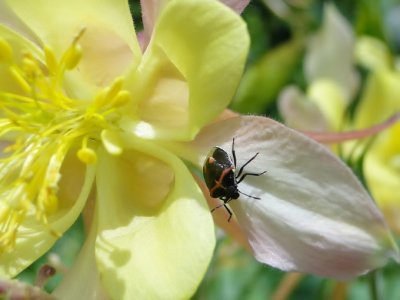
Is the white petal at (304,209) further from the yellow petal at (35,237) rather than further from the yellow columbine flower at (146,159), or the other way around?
the yellow petal at (35,237)

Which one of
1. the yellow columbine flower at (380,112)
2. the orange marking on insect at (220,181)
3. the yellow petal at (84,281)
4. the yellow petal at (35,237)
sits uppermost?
the orange marking on insect at (220,181)

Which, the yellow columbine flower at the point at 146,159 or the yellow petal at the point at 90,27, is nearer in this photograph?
the yellow columbine flower at the point at 146,159

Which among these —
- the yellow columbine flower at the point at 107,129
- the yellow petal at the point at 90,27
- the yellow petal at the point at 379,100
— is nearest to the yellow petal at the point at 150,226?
the yellow columbine flower at the point at 107,129

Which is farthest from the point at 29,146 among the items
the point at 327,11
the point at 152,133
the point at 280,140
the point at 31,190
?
the point at 327,11

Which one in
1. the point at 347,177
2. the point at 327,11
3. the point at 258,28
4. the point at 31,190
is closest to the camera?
the point at 347,177

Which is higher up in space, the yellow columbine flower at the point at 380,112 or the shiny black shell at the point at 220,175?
the shiny black shell at the point at 220,175

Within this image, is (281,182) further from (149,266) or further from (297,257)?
(149,266)

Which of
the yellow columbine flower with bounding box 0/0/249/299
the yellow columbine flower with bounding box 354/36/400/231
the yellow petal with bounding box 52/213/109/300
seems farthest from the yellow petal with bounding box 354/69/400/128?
the yellow petal with bounding box 52/213/109/300
